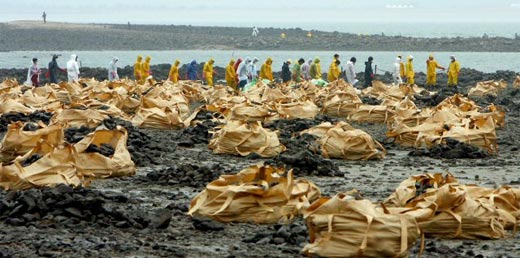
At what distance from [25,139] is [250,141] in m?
3.21

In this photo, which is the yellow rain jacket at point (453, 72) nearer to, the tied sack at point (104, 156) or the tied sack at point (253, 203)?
the tied sack at point (104, 156)

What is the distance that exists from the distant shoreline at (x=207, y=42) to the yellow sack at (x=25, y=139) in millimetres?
86466

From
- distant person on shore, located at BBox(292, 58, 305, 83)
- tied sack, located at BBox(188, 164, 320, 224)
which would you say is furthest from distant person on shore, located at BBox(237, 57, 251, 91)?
tied sack, located at BBox(188, 164, 320, 224)

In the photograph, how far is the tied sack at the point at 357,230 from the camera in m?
7.49

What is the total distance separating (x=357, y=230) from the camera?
755 centimetres

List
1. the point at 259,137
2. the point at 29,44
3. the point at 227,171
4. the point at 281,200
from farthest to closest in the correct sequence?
the point at 29,44 → the point at 259,137 → the point at 227,171 → the point at 281,200

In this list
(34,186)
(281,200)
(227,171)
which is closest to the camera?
(281,200)

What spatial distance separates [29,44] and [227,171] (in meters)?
94.3

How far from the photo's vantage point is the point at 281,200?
9297mm

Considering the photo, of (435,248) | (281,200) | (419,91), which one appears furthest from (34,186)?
(419,91)

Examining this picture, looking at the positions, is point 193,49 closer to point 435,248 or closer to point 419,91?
point 419,91

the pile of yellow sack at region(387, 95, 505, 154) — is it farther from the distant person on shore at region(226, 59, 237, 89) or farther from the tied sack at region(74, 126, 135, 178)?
the distant person on shore at region(226, 59, 237, 89)

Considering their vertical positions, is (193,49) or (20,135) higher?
(20,135)

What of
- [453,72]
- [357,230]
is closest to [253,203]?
[357,230]
